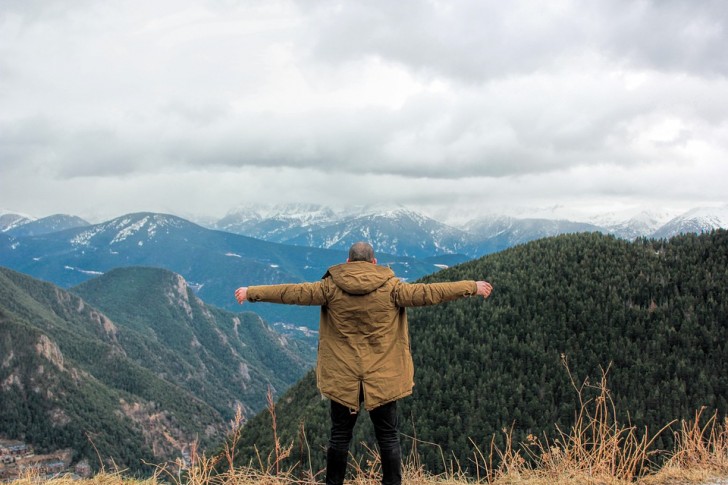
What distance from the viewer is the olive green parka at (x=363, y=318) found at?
834 cm

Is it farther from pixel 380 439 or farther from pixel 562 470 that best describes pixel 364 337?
pixel 562 470

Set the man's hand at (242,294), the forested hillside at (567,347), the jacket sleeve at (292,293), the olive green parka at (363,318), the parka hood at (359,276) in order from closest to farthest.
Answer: the parka hood at (359,276)
the olive green parka at (363,318)
the jacket sleeve at (292,293)
the man's hand at (242,294)
the forested hillside at (567,347)

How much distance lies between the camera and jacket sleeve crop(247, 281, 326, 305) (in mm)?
8469

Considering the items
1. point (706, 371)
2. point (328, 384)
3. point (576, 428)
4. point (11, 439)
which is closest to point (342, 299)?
point (328, 384)

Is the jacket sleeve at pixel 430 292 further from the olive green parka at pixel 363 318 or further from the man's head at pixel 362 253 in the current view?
the man's head at pixel 362 253

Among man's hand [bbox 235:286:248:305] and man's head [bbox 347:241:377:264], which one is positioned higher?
man's head [bbox 347:241:377:264]

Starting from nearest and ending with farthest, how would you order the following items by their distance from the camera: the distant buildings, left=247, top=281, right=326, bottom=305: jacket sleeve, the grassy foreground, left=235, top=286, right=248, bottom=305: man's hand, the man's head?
left=247, top=281, right=326, bottom=305: jacket sleeve < the grassy foreground < the man's head < left=235, top=286, right=248, bottom=305: man's hand < the distant buildings

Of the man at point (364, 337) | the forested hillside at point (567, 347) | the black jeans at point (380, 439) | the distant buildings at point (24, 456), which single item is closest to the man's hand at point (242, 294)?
the man at point (364, 337)

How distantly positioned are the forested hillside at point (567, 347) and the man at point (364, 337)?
35422 millimetres

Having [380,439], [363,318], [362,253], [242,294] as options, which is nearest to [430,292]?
[363,318]

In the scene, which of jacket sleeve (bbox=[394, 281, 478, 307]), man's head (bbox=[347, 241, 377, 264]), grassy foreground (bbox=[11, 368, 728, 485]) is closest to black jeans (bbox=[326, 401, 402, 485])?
grassy foreground (bbox=[11, 368, 728, 485])

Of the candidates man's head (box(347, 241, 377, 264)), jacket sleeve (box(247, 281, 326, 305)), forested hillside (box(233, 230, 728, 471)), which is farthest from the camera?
forested hillside (box(233, 230, 728, 471))

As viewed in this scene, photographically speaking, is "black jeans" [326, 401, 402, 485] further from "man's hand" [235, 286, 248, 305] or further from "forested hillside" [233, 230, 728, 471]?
"forested hillside" [233, 230, 728, 471]

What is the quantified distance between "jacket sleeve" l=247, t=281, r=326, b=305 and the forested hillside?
36713 mm
